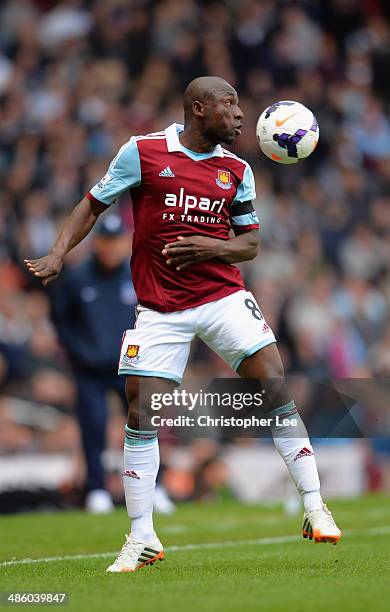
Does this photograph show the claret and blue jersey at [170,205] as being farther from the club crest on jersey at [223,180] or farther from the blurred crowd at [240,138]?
the blurred crowd at [240,138]

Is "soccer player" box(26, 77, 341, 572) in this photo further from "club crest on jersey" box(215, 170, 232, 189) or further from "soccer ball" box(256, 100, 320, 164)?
"soccer ball" box(256, 100, 320, 164)

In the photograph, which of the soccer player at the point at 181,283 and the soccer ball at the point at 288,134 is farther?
the soccer ball at the point at 288,134

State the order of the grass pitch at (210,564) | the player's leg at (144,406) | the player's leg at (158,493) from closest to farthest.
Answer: the grass pitch at (210,564), the player's leg at (144,406), the player's leg at (158,493)

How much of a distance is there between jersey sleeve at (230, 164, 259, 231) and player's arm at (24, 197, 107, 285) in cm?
76

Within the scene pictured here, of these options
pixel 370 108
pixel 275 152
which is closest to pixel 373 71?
pixel 370 108

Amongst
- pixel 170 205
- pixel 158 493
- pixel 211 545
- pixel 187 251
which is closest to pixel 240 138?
pixel 158 493

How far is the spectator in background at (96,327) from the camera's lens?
12.2 meters

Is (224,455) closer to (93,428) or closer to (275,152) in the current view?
(93,428)

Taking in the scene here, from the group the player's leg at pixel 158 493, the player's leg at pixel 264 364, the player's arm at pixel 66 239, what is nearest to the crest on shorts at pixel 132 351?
the player's leg at pixel 264 364

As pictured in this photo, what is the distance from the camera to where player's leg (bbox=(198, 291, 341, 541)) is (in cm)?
681

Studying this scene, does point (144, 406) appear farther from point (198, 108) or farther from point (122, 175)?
point (198, 108)

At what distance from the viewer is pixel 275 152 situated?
7.23m

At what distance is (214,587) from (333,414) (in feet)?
16.9

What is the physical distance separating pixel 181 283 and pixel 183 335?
287 mm
